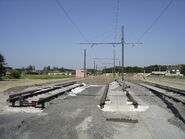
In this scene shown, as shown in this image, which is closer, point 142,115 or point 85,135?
point 85,135

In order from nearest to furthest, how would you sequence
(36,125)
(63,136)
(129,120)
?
(63,136)
(36,125)
(129,120)

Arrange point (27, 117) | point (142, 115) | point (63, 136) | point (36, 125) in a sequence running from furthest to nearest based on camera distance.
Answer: point (142, 115) < point (27, 117) < point (36, 125) < point (63, 136)

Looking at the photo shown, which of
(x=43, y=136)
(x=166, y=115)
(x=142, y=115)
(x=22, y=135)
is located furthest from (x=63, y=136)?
(x=166, y=115)

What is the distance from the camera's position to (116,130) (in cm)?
537

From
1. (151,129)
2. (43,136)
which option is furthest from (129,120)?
(43,136)

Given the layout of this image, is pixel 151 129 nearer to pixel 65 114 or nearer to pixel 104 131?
pixel 104 131

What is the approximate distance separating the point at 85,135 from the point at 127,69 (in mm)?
154666

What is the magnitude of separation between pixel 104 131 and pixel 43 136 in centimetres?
173

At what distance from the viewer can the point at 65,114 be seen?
735 cm

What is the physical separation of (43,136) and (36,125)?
1025 mm

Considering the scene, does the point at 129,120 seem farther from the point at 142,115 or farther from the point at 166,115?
the point at 166,115

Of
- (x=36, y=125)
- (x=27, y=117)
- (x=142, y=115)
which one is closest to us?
(x=36, y=125)

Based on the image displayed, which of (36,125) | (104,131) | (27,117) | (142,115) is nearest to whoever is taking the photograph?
(104,131)

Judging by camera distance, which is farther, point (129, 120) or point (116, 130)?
→ point (129, 120)
